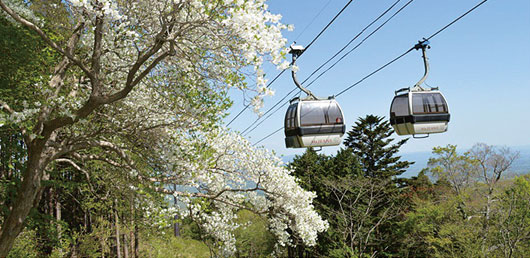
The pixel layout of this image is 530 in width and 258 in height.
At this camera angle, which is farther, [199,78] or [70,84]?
[70,84]

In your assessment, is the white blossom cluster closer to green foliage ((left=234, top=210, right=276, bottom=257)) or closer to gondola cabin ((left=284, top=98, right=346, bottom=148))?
gondola cabin ((left=284, top=98, right=346, bottom=148))

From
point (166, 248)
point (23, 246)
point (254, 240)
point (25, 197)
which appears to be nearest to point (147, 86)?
point (25, 197)

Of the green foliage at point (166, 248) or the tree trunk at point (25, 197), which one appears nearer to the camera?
the tree trunk at point (25, 197)

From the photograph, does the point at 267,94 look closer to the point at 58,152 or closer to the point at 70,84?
the point at 58,152

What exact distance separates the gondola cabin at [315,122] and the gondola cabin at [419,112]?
1282mm

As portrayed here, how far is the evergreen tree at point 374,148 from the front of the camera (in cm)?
3053

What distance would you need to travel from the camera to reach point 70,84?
6.03 metres

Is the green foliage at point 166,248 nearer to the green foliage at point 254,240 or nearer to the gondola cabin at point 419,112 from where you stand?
the green foliage at point 254,240

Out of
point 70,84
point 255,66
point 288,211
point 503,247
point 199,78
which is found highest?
point 70,84

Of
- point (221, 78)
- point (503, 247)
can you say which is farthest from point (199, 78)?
point (503, 247)

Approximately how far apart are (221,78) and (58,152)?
2.69 metres

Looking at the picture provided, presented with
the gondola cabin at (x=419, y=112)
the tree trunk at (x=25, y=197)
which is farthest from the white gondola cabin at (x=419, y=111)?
the tree trunk at (x=25, y=197)

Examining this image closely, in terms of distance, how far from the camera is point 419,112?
743 cm

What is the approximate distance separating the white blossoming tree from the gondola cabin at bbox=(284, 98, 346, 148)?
4.84ft
